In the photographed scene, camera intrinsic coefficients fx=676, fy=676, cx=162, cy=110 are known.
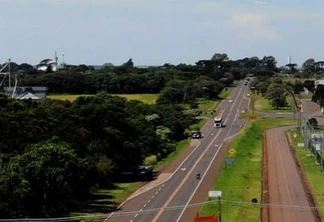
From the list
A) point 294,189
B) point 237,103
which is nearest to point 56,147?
point 294,189

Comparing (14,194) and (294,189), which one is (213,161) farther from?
(14,194)

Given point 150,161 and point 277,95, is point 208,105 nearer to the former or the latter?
point 277,95

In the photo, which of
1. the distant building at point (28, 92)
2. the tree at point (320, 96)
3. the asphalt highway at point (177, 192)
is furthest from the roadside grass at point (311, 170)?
the distant building at point (28, 92)

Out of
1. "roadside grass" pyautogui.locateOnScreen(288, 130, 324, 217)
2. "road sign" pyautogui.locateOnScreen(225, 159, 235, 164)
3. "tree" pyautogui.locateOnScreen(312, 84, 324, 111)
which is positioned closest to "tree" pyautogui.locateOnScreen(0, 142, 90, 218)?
"roadside grass" pyautogui.locateOnScreen(288, 130, 324, 217)

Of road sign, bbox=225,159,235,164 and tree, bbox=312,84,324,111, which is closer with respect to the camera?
road sign, bbox=225,159,235,164

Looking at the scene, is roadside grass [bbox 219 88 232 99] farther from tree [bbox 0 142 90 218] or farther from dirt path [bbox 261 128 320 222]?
tree [bbox 0 142 90 218]

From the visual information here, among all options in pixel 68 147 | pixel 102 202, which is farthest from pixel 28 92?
pixel 68 147
